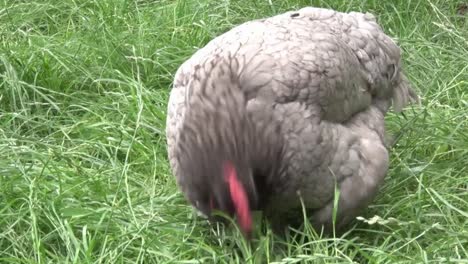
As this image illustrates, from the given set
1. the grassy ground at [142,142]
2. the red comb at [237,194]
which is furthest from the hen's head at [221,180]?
the grassy ground at [142,142]

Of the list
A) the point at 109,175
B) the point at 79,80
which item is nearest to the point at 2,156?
the point at 109,175

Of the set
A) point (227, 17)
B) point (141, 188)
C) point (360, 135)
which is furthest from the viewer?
point (227, 17)

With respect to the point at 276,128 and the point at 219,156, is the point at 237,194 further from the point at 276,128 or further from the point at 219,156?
the point at 276,128

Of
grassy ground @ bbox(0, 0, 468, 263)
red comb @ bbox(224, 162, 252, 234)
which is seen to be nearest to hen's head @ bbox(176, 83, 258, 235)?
red comb @ bbox(224, 162, 252, 234)

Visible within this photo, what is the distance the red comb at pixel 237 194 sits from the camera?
3.42 m

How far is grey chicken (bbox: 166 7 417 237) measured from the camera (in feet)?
11.6

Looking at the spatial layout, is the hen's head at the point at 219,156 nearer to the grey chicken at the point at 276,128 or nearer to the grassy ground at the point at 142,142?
the grey chicken at the point at 276,128

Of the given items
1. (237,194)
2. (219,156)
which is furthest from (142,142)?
(237,194)

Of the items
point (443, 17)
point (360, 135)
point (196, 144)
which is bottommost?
point (443, 17)

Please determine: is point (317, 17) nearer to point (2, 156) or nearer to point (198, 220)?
point (198, 220)

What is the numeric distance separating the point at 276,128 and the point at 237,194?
0.31 meters

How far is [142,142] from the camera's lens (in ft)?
15.0

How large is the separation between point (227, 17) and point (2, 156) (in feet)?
5.62

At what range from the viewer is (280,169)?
3.59 meters
